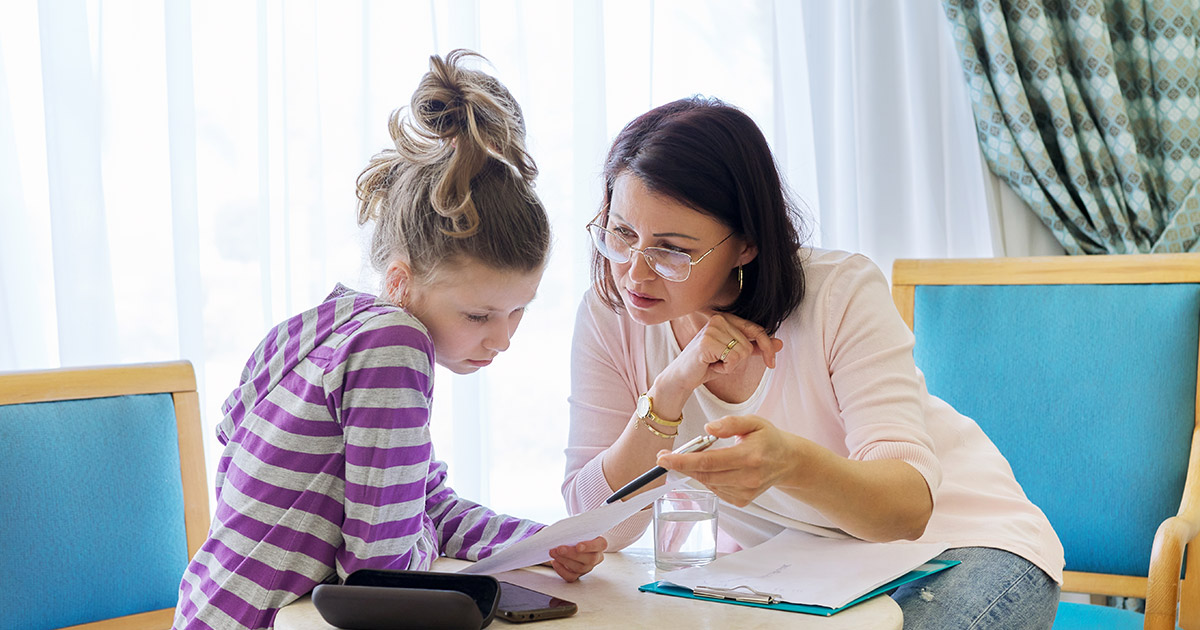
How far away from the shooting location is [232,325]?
6.16 ft

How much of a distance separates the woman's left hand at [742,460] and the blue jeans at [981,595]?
0.22 meters

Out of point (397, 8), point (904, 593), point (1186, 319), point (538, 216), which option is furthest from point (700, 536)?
point (397, 8)

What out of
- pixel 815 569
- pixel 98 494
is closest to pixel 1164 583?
pixel 815 569

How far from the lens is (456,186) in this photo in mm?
1126

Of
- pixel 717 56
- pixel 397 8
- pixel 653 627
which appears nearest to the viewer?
pixel 653 627

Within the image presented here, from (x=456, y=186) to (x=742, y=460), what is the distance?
44 cm

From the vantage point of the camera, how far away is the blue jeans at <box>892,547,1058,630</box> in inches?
43.5

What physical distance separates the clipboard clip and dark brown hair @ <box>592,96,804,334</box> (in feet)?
1.55

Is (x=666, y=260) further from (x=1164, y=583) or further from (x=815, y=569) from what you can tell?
(x=1164, y=583)

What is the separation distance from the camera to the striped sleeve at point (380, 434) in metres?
0.98

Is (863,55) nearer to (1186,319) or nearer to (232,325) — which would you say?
(1186,319)

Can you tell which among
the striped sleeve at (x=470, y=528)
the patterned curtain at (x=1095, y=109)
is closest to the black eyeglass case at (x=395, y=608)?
the striped sleeve at (x=470, y=528)

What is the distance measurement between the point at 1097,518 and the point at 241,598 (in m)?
1.58

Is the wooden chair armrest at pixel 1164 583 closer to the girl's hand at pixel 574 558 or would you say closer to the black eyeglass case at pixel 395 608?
the girl's hand at pixel 574 558
